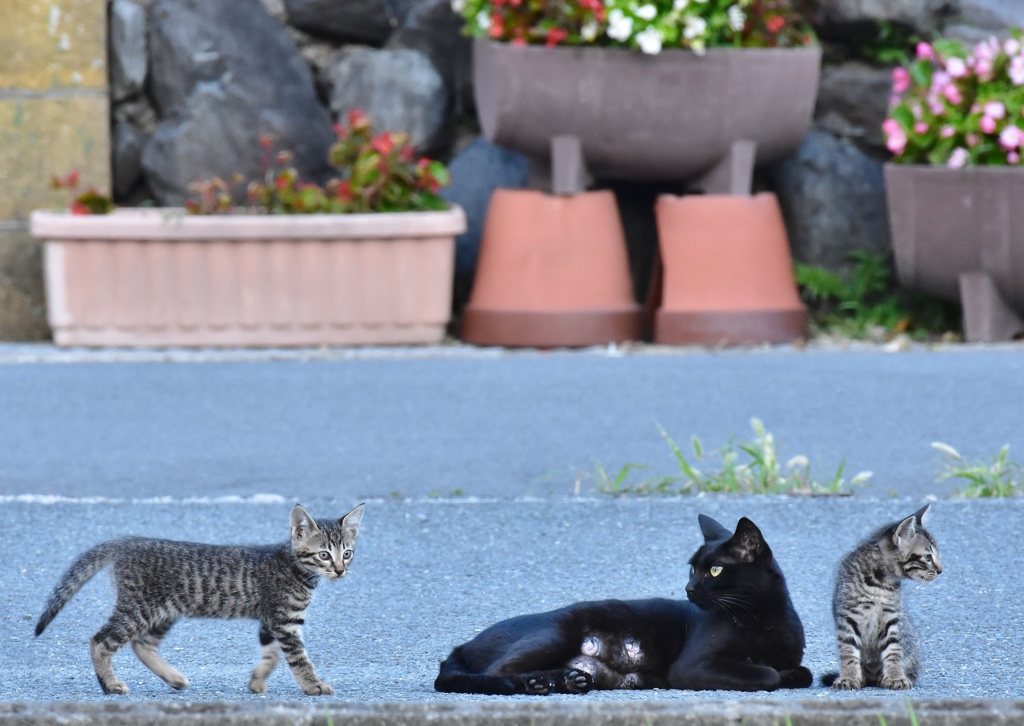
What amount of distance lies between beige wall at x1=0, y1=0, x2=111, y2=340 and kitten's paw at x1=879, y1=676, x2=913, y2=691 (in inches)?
220

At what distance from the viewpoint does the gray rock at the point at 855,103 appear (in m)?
7.84

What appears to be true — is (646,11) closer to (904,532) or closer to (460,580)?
(460,580)

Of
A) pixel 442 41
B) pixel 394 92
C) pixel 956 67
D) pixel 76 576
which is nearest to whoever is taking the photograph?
pixel 76 576

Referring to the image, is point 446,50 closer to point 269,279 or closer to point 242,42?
point 242,42

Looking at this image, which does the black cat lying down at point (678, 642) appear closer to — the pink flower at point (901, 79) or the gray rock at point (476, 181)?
the pink flower at point (901, 79)

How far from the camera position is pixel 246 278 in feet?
22.8

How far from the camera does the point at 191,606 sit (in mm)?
2938

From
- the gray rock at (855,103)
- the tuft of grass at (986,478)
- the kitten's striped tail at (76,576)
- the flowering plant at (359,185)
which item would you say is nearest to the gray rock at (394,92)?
the flowering plant at (359,185)

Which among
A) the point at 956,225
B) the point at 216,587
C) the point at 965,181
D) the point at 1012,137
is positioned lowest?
the point at 956,225

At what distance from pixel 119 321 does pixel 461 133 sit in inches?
88.8

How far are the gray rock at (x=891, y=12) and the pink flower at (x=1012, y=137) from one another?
47.0 inches

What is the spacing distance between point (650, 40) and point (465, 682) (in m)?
4.57

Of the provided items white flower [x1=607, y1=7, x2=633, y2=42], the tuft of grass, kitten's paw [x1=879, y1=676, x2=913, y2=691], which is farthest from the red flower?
kitten's paw [x1=879, y1=676, x2=913, y2=691]

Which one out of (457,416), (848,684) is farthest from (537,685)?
(457,416)
